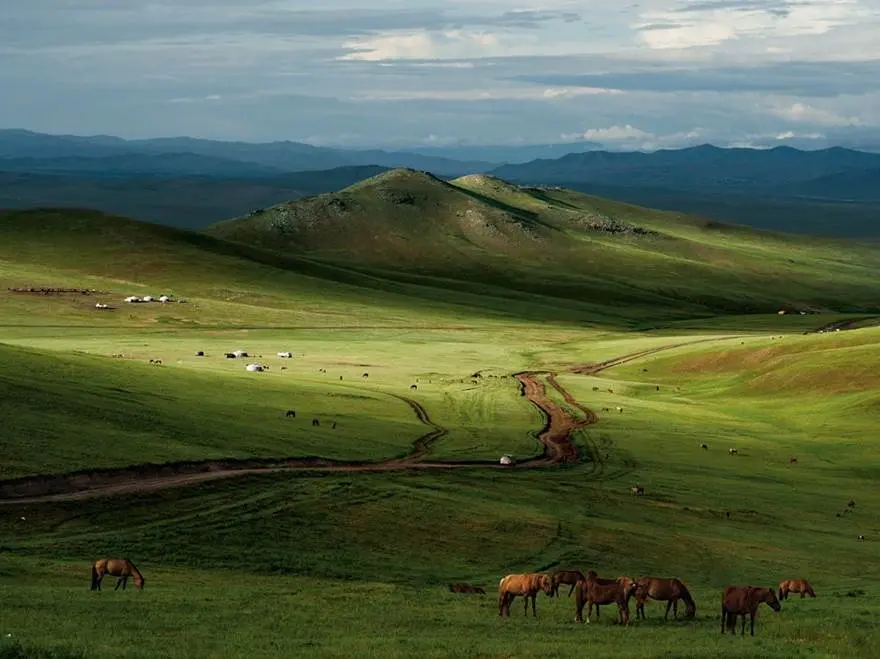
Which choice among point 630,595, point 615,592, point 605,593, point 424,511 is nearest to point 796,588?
point 630,595

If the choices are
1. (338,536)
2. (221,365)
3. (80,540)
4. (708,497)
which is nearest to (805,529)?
(708,497)

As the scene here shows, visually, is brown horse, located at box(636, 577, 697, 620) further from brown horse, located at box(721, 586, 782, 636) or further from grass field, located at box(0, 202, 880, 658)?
brown horse, located at box(721, 586, 782, 636)

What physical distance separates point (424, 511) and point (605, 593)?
20357 millimetres

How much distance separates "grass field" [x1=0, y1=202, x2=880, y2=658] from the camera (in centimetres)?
3102

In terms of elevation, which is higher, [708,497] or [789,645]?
[789,645]

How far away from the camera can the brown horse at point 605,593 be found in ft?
107

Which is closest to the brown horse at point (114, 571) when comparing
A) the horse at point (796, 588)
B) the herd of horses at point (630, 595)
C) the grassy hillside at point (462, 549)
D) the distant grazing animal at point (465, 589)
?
the grassy hillside at point (462, 549)

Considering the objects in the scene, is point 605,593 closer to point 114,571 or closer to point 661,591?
point 661,591

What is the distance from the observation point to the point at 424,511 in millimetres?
52125

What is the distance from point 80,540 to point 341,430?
29.6 meters

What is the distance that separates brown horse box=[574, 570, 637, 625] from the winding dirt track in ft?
81.0

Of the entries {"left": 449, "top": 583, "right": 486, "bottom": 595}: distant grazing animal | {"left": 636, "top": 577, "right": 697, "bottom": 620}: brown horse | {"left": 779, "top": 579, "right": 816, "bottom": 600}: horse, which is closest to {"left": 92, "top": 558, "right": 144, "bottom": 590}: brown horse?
{"left": 449, "top": 583, "right": 486, "bottom": 595}: distant grazing animal

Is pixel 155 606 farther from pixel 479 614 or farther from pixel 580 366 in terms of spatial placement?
pixel 580 366

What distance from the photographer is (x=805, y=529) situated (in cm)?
5706
